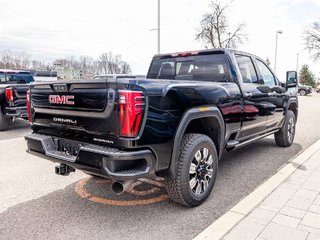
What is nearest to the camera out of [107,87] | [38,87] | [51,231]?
[107,87]

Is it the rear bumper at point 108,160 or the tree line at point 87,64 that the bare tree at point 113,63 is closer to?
the tree line at point 87,64

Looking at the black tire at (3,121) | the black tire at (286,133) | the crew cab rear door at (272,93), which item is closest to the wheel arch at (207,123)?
the crew cab rear door at (272,93)

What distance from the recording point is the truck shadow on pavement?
3.07m

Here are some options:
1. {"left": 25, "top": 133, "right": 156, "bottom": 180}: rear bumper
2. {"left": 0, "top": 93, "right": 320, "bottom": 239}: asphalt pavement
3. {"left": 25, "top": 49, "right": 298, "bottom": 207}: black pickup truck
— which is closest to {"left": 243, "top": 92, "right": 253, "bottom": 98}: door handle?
{"left": 25, "top": 49, "right": 298, "bottom": 207}: black pickup truck

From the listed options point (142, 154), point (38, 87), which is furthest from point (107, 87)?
point (38, 87)

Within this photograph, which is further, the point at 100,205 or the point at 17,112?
the point at 17,112

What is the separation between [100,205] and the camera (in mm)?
3727

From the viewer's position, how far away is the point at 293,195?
386 cm

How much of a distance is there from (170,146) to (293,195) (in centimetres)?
183

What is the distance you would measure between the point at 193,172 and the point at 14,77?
32.8ft

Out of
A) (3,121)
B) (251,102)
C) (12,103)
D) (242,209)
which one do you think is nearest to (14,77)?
(3,121)

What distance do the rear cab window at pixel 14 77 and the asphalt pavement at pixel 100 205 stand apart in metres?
6.56

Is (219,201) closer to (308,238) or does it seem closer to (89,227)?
(308,238)

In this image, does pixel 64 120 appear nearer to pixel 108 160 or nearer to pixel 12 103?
pixel 108 160
